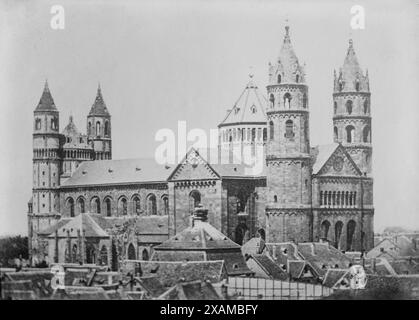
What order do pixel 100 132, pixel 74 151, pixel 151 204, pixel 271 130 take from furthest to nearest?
pixel 74 151
pixel 100 132
pixel 151 204
pixel 271 130

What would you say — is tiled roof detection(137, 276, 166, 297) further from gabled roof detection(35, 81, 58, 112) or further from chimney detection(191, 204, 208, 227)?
chimney detection(191, 204, 208, 227)

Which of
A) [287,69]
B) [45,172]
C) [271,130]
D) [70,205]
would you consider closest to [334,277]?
[271,130]

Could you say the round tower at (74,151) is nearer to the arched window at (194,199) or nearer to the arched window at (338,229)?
the arched window at (194,199)

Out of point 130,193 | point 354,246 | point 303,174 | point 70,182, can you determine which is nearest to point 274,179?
point 303,174

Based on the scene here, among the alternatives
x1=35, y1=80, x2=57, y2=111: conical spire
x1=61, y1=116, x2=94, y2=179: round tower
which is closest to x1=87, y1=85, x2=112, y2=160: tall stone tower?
x1=61, y1=116, x2=94, y2=179: round tower

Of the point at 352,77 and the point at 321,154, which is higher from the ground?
the point at 352,77

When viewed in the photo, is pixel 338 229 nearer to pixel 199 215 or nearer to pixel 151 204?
pixel 199 215
